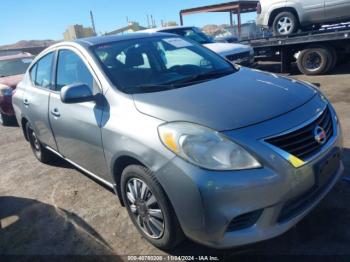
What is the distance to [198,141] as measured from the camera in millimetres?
2318

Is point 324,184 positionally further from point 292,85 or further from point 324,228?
point 292,85

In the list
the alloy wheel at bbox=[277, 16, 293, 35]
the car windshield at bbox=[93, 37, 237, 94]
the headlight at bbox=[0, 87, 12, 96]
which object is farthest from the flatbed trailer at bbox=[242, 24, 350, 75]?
the headlight at bbox=[0, 87, 12, 96]

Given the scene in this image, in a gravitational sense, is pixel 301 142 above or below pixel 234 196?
above

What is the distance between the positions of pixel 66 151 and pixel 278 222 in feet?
8.38

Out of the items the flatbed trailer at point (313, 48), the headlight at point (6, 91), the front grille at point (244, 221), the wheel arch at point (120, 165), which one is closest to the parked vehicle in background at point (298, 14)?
the flatbed trailer at point (313, 48)

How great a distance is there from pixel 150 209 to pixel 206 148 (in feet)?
2.60

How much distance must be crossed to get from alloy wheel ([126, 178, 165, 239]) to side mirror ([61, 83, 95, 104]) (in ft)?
2.75

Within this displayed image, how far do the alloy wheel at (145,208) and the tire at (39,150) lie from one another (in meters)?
2.59

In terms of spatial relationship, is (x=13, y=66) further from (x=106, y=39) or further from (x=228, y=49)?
(x=106, y=39)

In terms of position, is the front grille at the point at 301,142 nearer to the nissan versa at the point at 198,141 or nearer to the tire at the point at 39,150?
→ the nissan versa at the point at 198,141

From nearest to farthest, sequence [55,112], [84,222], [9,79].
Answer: [84,222] < [55,112] < [9,79]

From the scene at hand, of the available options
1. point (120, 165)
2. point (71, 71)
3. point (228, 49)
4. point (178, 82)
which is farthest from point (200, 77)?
point (228, 49)


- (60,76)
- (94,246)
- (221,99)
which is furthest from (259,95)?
(60,76)

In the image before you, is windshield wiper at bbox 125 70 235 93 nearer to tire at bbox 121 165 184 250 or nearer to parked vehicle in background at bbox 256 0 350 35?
tire at bbox 121 165 184 250
